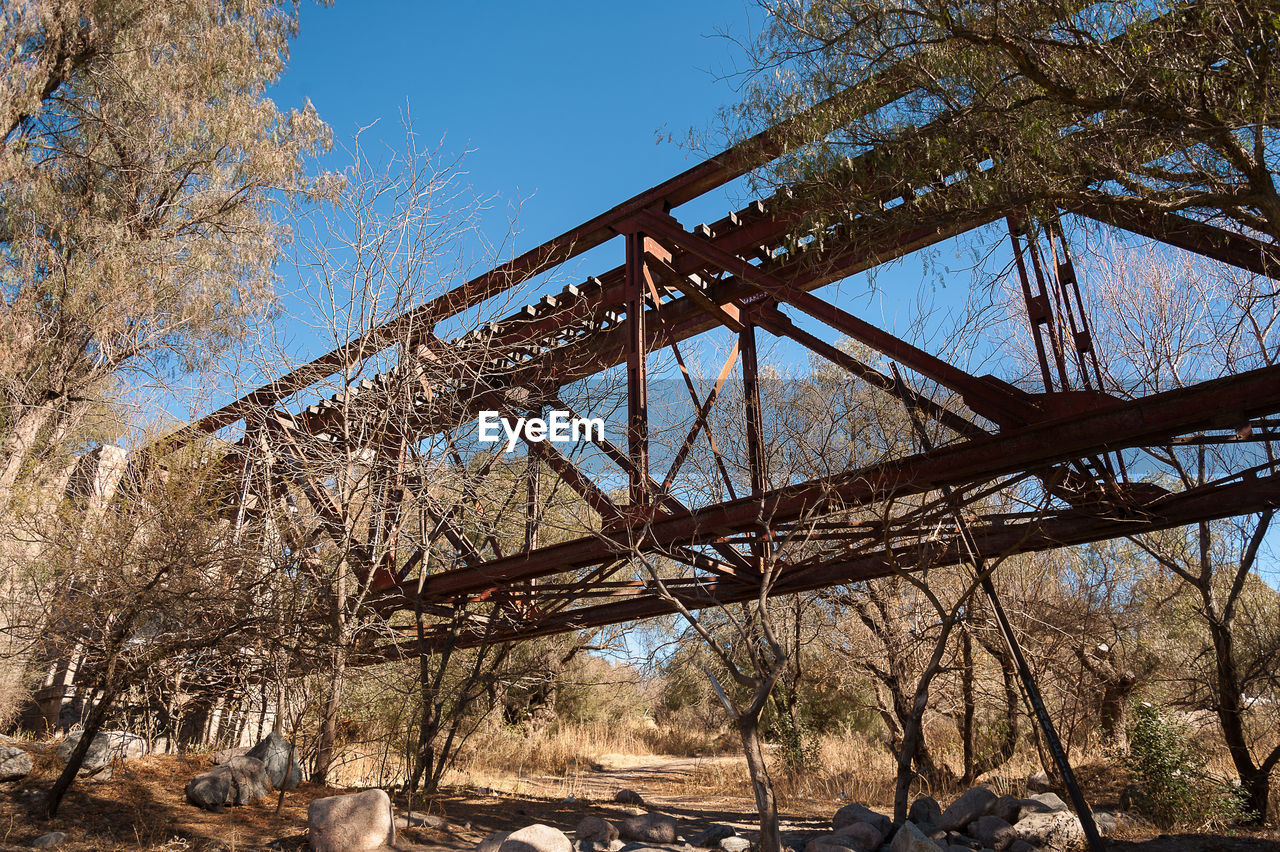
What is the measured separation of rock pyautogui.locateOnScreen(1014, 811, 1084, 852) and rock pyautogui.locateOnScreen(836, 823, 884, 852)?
1516 millimetres

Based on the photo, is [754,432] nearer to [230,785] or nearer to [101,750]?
[230,785]

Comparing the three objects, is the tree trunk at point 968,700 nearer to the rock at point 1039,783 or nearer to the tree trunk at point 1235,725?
the rock at point 1039,783

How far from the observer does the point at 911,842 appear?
6.71 m

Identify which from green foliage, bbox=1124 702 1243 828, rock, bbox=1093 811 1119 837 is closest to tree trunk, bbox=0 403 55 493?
rock, bbox=1093 811 1119 837

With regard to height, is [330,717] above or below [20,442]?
below

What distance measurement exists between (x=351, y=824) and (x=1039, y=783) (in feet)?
32.3

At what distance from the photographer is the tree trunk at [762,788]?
593 cm

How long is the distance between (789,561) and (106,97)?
15.6 meters

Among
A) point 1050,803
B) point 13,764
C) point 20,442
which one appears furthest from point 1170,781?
point 20,442

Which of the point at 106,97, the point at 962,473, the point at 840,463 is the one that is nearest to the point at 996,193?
the point at 962,473

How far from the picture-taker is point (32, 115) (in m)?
14.7

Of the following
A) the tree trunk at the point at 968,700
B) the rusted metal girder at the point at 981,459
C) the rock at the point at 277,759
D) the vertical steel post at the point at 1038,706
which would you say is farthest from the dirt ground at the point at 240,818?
the rusted metal girder at the point at 981,459

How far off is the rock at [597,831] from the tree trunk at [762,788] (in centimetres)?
276

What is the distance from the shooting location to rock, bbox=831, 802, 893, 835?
839cm
